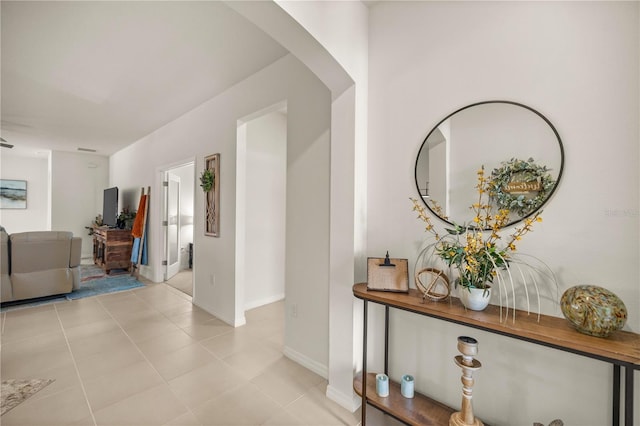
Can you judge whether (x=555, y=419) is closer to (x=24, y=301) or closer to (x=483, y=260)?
(x=483, y=260)

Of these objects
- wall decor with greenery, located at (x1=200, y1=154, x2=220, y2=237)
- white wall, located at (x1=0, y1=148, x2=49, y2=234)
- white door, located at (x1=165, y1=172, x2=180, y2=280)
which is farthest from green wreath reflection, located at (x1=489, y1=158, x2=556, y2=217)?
white wall, located at (x1=0, y1=148, x2=49, y2=234)

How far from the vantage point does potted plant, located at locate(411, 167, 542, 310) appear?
120 centimetres

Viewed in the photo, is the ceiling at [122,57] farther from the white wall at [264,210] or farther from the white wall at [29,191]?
the white wall at [29,191]

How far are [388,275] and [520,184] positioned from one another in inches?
30.9

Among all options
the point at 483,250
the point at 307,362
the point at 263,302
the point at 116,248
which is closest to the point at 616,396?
the point at 483,250

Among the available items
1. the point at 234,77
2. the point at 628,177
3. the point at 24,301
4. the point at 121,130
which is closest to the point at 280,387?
the point at 628,177

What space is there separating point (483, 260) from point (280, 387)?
1.68 meters

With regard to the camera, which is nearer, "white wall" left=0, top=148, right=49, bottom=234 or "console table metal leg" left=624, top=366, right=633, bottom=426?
"console table metal leg" left=624, top=366, right=633, bottom=426

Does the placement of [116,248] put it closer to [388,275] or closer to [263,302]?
[263,302]

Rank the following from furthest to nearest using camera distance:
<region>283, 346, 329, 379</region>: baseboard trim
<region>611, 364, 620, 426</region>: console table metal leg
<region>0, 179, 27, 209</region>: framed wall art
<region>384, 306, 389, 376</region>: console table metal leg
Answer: <region>0, 179, 27, 209</region>: framed wall art < <region>283, 346, 329, 379</region>: baseboard trim < <region>384, 306, 389, 376</region>: console table metal leg < <region>611, 364, 620, 426</region>: console table metal leg

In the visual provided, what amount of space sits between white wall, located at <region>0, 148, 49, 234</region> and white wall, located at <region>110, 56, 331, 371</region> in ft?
20.5

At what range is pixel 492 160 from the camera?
1363 mm

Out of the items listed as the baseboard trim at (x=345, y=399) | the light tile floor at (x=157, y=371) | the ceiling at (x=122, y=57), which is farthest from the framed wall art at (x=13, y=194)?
the baseboard trim at (x=345, y=399)

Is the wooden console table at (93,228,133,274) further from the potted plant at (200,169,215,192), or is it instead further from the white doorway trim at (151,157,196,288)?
the potted plant at (200,169,215,192)
